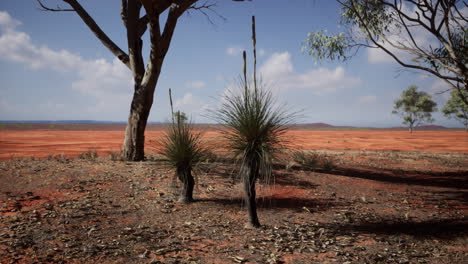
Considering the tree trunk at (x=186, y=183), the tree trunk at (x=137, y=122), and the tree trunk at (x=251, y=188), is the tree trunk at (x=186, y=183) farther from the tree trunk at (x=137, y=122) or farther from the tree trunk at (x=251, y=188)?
the tree trunk at (x=137, y=122)

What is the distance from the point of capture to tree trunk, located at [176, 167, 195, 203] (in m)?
5.89

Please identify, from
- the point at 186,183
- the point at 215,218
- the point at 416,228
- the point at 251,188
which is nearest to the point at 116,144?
the point at 186,183

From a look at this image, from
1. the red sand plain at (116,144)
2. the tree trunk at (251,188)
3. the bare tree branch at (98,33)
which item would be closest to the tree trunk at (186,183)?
the red sand plain at (116,144)

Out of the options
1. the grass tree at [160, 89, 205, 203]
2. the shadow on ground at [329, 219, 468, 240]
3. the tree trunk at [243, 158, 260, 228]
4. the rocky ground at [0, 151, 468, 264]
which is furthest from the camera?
the grass tree at [160, 89, 205, 203]

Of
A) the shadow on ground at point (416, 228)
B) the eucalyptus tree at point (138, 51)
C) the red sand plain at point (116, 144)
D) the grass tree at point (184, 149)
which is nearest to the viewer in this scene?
the shadow on ground at point (416, 228)

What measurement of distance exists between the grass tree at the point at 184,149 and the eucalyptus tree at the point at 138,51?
3657 millimetres

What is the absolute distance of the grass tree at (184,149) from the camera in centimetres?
575

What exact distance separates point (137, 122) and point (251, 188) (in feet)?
18.8

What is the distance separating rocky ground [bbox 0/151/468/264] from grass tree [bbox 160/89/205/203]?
0.31 meters

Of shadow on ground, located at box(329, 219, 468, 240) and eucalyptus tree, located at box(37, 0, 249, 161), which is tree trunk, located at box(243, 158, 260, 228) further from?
eucalyptus tree, located at box(37, 0, 249, 161)

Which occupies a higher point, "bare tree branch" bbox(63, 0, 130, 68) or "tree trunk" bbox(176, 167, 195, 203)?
"bare tree branch" bbox(63, 0, 130, 68)

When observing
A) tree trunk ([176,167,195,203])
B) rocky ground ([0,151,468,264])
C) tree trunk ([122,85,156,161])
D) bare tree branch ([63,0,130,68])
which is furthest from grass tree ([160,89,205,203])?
bare tree branch ([63,0,130,68])

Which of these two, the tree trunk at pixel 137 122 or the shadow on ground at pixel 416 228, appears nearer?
the shadow on ground at pixel 416 228

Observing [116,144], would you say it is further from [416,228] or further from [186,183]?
[416,228]
